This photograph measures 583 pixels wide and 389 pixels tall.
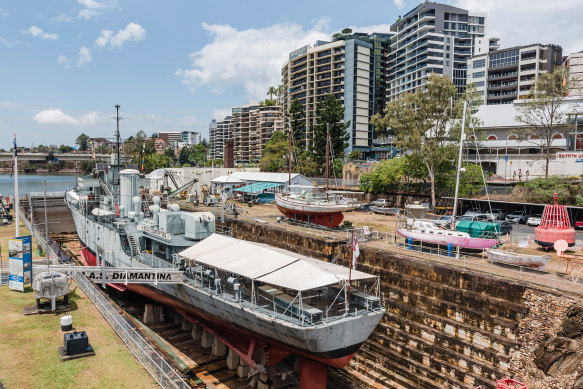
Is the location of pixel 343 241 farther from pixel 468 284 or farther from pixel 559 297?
pixel 559 297

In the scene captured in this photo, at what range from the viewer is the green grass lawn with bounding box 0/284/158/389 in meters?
12.8

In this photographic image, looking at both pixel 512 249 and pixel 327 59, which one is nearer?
pixel 512 249

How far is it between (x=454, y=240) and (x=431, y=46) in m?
79.8

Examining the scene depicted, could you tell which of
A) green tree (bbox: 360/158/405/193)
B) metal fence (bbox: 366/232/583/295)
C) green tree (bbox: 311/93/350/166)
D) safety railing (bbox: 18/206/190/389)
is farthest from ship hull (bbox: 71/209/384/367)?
green tree (bbox: 311/93/350/166)

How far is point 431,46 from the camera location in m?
90.1

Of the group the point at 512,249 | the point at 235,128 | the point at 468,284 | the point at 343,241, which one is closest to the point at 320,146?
the point at 343,241

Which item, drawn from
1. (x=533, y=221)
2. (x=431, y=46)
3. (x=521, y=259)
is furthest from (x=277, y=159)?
(x=521, y=259)

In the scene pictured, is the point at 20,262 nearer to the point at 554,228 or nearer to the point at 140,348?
the point at 140,348

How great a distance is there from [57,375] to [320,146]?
204 ft

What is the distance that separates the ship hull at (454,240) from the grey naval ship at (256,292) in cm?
551

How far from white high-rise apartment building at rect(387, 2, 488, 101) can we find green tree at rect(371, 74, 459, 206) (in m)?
51.7

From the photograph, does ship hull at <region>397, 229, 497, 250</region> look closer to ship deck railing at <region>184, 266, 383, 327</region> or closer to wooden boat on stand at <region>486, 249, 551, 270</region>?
wooden boat on stand at <region>486, 249, 551, 270</region>

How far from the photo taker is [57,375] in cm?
1314

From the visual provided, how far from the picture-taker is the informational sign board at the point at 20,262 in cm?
1927
